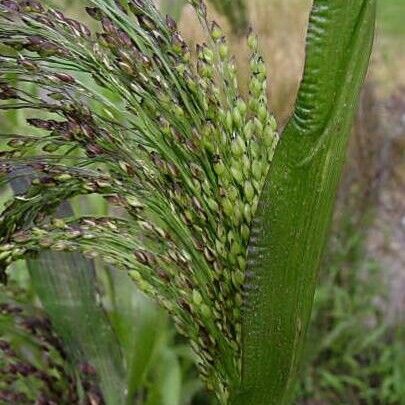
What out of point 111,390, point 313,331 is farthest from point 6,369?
point 313,331

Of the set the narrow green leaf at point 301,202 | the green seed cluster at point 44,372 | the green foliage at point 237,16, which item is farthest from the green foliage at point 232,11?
the narrow green leaf at point 301,202

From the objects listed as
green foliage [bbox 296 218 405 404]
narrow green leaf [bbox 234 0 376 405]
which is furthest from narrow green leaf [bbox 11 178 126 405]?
green foliage [bbox 296 218 405 404]

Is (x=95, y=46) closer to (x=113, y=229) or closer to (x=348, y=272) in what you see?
(x=113, y=229)

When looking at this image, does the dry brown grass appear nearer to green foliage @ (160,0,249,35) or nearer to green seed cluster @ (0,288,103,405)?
green foliage @ (160,0,249,35)

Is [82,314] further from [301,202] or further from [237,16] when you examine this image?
[237,16]

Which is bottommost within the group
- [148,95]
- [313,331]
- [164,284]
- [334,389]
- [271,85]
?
[334,389]

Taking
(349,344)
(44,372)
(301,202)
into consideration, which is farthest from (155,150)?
(349,344)
